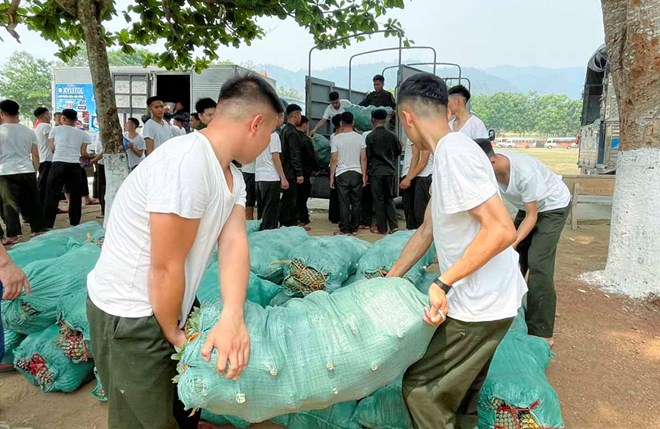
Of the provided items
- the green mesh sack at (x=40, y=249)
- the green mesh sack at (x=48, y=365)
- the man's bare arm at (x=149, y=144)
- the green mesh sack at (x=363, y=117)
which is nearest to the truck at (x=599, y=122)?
the green mesh sack at (x=363, y=117)

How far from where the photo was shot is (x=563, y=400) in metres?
2.66

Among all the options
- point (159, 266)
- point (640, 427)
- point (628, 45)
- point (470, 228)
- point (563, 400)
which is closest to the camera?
point (159, 266)

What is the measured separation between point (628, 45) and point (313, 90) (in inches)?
212

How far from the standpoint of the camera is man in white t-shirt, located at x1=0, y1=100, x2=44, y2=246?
5848 millimetres

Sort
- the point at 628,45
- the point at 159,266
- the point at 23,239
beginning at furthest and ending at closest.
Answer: the point at 23,239, the point at 628,45, the point at 159,266

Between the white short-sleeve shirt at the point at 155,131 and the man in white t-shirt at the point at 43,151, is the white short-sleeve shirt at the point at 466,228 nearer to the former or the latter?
the white short-sleeve shirt at the point at 155,131

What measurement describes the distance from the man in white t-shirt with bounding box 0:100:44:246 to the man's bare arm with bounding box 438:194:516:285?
6039 mm

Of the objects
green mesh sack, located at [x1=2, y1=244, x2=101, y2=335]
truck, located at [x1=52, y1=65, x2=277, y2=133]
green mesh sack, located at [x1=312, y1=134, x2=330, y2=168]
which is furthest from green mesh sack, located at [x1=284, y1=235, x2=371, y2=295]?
truck, located at [x1=52, y1=65, x2=277, y2=133]

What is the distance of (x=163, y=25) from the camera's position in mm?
5648

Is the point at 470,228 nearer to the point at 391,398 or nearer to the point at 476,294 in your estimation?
the point at 476,294

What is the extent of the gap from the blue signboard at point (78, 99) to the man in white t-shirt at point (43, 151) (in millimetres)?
5261

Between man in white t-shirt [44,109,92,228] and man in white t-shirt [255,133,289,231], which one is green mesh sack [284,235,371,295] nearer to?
man in white t-shirt [255,133,289,231]

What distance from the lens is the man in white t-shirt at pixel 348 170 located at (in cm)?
691

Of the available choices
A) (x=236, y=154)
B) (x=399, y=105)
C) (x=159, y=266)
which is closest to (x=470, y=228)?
(x=399, y=105)
